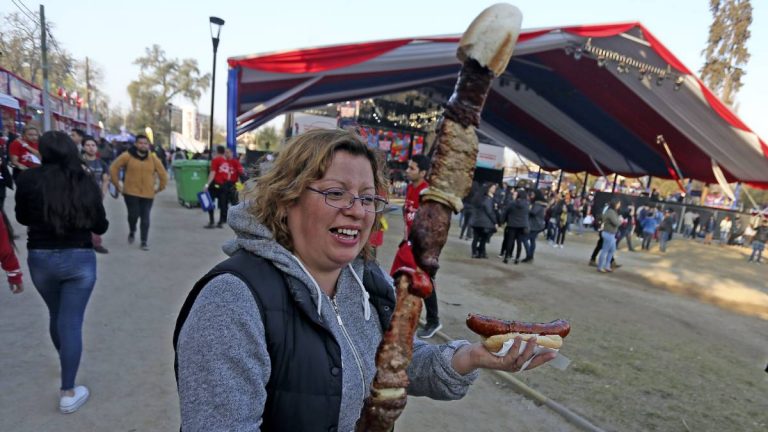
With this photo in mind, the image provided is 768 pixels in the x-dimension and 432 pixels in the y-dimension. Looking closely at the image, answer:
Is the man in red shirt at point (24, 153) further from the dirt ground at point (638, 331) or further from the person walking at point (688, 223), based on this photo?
the person walking at point (688, 223)

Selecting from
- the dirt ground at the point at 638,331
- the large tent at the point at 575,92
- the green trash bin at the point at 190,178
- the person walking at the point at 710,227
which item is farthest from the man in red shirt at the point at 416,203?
the person walking at the point at 710,227

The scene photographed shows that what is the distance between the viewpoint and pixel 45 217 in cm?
268

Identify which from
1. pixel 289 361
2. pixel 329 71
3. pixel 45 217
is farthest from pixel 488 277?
pixel 289 361

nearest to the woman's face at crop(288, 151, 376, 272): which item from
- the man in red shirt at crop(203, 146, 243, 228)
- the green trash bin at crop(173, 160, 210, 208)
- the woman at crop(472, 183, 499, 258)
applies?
the man in red shirt at crop(203, 146, 243, 228)

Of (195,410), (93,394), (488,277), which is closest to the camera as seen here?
(195,410)

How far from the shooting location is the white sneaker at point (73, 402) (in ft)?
9.29

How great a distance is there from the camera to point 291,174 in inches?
51.6

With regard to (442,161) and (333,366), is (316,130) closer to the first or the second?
(442,161)

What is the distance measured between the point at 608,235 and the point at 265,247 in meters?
10.6

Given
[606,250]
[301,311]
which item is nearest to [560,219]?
[606,250]

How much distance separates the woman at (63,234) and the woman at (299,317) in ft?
6.86

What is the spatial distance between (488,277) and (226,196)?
6.32 metres

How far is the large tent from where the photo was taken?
838 cm

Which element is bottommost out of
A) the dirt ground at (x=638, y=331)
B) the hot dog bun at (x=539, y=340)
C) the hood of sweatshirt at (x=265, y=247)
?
the dirt ground at (x=638, y=331)
